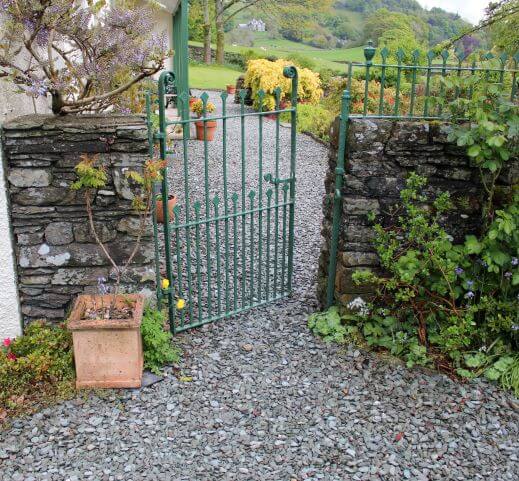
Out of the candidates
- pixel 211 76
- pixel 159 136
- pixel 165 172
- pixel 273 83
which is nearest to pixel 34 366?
pixel 165 172

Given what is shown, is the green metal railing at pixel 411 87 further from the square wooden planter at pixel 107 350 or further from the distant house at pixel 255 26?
the distant house at pixel 255 26

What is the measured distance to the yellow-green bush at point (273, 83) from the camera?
523 inches

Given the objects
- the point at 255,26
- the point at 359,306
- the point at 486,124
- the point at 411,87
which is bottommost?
the point at 359,306

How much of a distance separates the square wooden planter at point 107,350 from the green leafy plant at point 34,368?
0.13 metres

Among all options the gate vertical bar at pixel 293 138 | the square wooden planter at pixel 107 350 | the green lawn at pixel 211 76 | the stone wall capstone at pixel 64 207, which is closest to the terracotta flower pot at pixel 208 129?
the gate vertical bar at pixel 293 138

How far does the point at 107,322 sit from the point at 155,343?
389mm

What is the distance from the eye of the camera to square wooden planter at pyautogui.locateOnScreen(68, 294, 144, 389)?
10.7ft

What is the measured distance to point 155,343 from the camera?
3.52 m

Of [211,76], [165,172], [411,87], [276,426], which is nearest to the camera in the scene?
[276,426]

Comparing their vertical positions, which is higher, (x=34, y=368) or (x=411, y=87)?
(x=411, y=87)

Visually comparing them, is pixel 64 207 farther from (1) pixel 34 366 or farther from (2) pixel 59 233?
(1) pixel 34 366

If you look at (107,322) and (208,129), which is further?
(208,129)

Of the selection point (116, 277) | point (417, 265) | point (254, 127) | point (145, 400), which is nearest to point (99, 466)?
point (145, 400)

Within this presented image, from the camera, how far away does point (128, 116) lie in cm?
355
